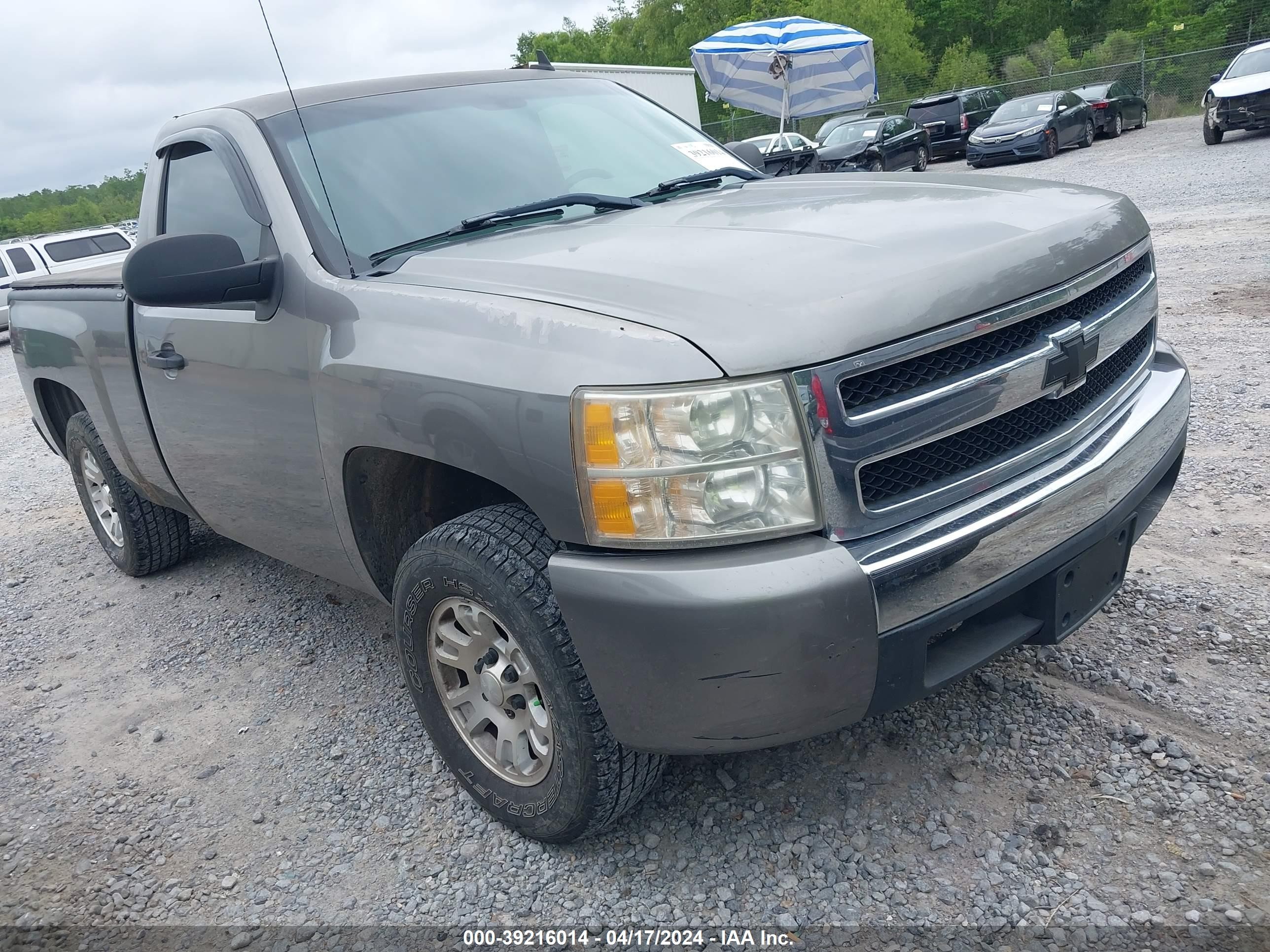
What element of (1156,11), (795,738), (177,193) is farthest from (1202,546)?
(1156,11)

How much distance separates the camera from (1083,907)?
2049 millimetres

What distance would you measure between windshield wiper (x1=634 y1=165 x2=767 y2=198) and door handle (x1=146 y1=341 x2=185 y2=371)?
1.51 meters

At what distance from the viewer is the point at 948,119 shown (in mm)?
25078

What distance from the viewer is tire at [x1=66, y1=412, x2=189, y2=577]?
14.4 feet

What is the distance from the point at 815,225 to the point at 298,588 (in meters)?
2.87

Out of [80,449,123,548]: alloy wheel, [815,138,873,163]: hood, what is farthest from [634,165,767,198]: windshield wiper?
[815,138,873,163]: hood

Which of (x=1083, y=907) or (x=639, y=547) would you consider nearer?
(x=639, y=547)

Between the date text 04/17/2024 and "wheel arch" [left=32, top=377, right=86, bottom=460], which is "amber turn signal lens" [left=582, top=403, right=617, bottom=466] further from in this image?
"wheel arch" [left=32, top=377, right=86, bottom=460]

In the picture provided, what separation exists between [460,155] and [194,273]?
86cm

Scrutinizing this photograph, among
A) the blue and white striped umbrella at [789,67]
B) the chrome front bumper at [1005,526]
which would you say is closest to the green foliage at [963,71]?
the blue and white striped umbrella at [789,67]

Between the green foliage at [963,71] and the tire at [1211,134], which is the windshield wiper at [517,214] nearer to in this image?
the tire at [1211,134]

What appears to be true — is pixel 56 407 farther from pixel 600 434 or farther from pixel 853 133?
pixel 853 133

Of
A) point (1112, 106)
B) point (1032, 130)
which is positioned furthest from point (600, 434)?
point (1112, 106)

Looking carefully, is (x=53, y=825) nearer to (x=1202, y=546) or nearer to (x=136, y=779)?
(x=136, y=779)
